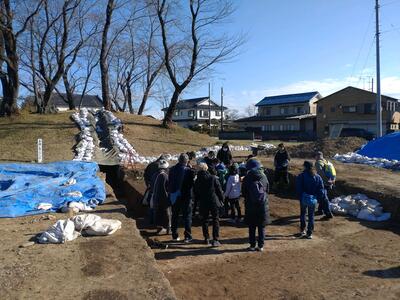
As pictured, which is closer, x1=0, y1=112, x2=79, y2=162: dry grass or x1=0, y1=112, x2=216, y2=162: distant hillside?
x1=0, y1=112, x2=79, y2=162: dry grass

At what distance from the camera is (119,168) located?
1738cm

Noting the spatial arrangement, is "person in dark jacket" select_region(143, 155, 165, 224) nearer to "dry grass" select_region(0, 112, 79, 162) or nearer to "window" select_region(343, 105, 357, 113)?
"dry grass" select_region(0, 112, 79, 162)

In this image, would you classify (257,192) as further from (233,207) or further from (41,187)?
(41,187)

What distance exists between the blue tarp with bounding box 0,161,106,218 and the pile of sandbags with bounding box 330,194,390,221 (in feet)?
19.0

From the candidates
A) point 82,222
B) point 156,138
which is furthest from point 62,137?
point 82,222

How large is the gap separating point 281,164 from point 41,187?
6.59 metres

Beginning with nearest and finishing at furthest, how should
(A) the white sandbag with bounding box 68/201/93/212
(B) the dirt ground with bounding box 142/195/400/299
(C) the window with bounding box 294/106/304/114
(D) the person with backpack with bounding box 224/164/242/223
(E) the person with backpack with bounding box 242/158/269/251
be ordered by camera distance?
(B) the dirt ground with bounding box 142/195/400/299 → (E) the person with backpack with bounding box 242/158/269/251 → (A) the white sandbag with bounding box 68/201/93/212 → (D) the person with backpack with bounding box 224/164/242/223 → (C) the window with bounding box 294/106/304/114

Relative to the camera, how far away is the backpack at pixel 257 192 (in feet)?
23.2

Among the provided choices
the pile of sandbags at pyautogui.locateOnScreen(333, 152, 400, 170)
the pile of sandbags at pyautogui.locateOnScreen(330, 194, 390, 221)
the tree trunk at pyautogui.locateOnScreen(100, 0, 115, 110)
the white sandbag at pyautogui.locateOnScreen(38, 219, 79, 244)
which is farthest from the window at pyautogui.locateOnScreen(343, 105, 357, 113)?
the white sandbag at pyautogui.locateOnScreen(38, 219, 79, 244)

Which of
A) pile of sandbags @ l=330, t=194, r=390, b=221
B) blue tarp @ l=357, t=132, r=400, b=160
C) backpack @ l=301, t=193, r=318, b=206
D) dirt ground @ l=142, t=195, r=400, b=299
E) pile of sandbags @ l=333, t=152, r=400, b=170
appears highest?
blue tarp @ l=357, t=132, r=400, b=160

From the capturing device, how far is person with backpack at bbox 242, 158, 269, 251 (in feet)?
23.2

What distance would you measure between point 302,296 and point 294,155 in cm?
1665

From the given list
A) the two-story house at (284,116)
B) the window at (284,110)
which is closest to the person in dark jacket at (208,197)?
the two-story house at (284,116)

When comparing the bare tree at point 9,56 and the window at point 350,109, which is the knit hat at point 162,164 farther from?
the window at point 350,109
